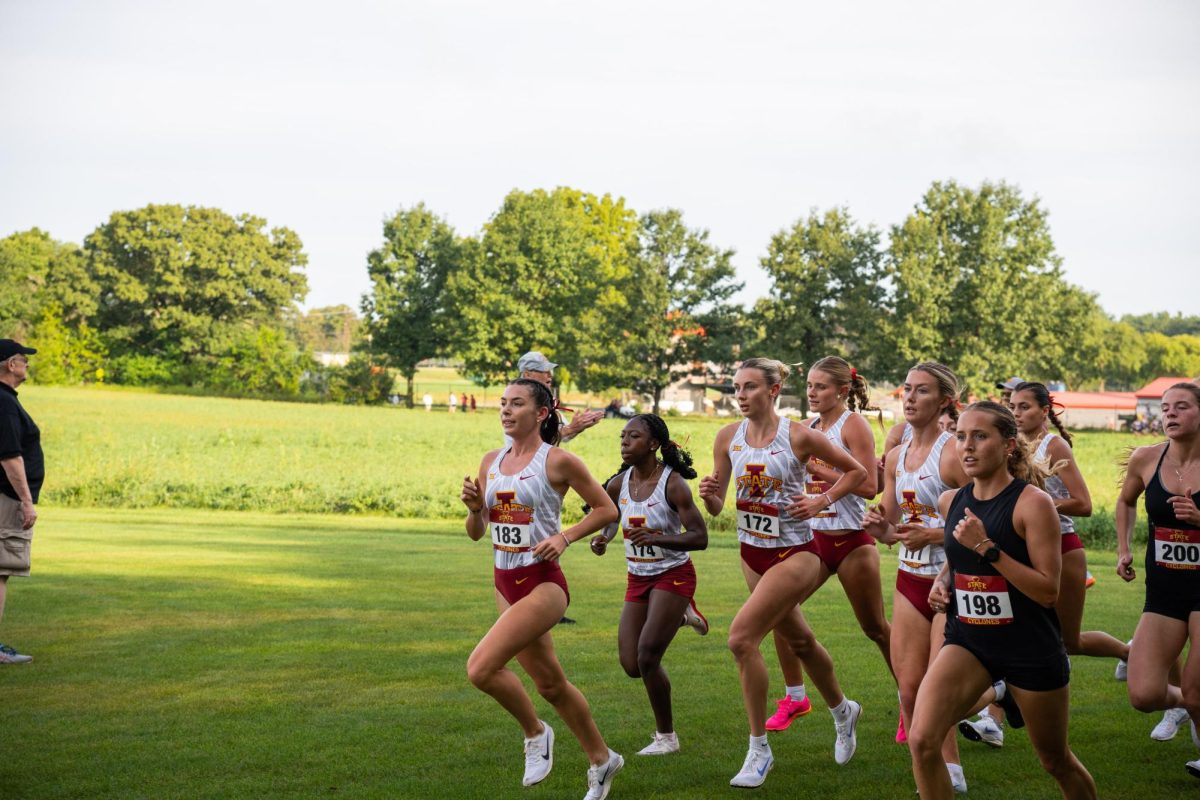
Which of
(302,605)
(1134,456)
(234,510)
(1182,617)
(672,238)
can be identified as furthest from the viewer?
(672,238)

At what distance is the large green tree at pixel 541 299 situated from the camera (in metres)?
96.4

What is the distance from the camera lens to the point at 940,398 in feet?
26.3

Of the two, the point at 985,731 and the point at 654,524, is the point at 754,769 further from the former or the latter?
the point at 985,731

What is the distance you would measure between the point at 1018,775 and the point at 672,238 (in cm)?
9068

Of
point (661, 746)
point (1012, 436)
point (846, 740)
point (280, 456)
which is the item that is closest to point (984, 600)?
point (1012, 436)

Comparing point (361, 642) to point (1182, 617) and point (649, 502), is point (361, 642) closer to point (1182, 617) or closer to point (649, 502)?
point (649, 502)

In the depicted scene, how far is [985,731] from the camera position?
869cm

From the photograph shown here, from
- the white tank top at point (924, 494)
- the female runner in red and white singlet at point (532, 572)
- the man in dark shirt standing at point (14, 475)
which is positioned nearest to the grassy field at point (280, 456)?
the female runner in red and white singlet at point (532, 572)

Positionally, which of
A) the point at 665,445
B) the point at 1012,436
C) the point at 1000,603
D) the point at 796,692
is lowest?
the point at 796,692

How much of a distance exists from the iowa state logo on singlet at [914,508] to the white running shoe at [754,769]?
1787mm

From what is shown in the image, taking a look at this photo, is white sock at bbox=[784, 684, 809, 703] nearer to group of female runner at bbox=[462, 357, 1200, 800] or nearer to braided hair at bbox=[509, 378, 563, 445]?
group of female runner at bbox=[462, 357, 1200, 800]

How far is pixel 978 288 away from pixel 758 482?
83.7 m

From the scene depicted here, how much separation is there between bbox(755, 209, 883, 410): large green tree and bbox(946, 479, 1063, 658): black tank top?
81.4 meters

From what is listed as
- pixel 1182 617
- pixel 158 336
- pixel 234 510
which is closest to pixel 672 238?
pixel 158 336
